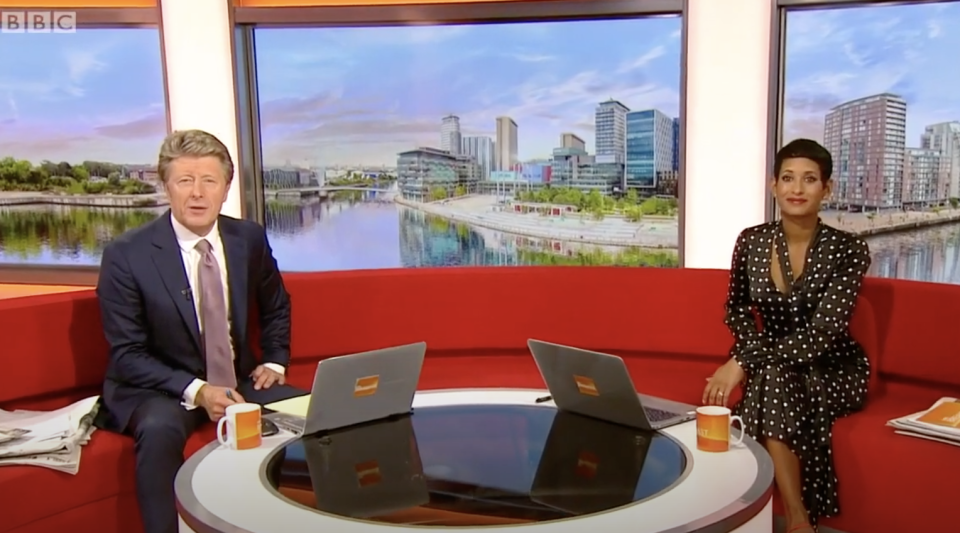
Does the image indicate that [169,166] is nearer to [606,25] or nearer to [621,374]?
[621,374]

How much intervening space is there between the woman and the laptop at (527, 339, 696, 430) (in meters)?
0.59

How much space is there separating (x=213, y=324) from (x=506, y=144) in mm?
1849

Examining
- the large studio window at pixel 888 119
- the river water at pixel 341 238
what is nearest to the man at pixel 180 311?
the river water at pixel 341 238

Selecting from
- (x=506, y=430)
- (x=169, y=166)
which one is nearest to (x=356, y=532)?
(x=506, y=430)

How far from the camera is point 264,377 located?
2.85 meters

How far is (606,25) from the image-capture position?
3.87 meters

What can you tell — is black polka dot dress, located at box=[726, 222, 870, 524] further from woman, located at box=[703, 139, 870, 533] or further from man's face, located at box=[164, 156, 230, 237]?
man's face, located at box=[164, 156, 230, 237]

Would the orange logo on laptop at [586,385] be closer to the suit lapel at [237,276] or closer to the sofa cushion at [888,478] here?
the sofa cushion at [888,478]

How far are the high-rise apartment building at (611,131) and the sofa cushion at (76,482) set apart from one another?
89.6 inches

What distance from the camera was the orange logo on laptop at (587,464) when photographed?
1.77m

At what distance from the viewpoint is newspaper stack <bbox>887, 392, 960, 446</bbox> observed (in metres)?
2.42

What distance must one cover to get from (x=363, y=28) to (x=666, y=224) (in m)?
1.76

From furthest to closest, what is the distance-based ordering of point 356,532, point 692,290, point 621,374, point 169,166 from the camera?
point 692,290
point 169,166
point 621,374
point 356,532

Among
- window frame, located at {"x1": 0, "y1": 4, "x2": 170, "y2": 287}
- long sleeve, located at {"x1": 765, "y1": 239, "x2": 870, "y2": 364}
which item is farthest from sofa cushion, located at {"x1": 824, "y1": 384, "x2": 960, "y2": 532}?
window frame, located at {"x1": 0, "y1": 4, "x2": 170, "y2": 287}
